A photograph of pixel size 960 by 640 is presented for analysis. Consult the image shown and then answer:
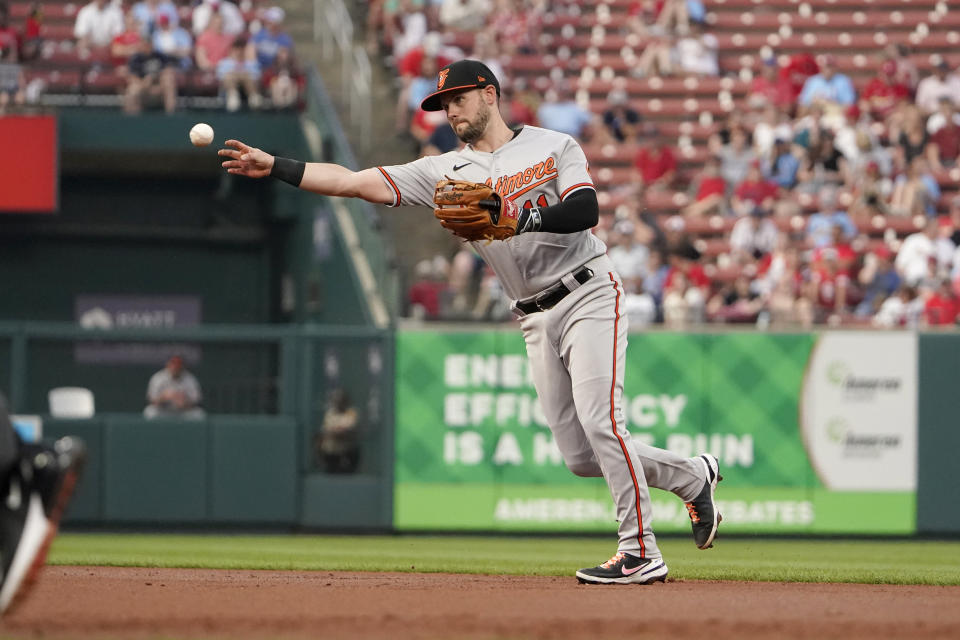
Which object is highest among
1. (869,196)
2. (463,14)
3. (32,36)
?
(463,14)

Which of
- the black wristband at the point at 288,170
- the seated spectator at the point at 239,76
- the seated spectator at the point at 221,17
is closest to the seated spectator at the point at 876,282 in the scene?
the seated spectator at the point at 239,76

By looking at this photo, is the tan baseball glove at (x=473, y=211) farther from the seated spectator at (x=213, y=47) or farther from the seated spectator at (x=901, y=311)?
the seated spectator at (x=213, y=47)

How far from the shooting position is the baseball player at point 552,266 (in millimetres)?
6113

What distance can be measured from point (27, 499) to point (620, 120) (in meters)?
13.6

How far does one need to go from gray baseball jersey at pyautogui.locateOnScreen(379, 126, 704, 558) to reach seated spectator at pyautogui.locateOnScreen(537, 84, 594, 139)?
1078 cm

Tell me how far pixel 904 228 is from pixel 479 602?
11.4 m

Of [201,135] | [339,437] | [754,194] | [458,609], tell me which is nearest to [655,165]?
[754,194]

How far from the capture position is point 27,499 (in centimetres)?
452

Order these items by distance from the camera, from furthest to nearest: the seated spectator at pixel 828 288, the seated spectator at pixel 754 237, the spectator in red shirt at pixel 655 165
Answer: the spectator in red shirt at pixel 655 165
the seated spectator at pixel 754 237
the seated spectator at pixel 828 288

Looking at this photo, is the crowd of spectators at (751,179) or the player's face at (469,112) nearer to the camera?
the player's face at (469,112)

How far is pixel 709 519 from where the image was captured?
6.54 m

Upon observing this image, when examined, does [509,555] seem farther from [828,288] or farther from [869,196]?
[869,196]

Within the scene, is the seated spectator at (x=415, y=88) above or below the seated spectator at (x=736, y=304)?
above

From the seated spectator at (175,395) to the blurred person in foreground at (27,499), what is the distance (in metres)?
9.18
